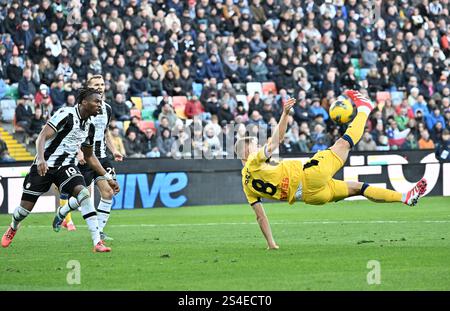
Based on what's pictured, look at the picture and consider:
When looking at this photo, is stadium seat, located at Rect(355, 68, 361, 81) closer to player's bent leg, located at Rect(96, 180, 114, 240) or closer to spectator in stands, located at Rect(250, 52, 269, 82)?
spectator in stands, located at Rect(250, 52, 269, 82)

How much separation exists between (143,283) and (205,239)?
203 inches

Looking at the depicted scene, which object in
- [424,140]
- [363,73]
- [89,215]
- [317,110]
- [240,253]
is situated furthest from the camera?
[363,73]

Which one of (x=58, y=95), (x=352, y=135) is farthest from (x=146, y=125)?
(x=352, y=135)

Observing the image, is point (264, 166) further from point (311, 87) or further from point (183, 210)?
point (311, 87)

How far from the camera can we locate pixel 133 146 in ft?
84.4

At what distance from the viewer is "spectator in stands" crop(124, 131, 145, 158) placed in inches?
1009

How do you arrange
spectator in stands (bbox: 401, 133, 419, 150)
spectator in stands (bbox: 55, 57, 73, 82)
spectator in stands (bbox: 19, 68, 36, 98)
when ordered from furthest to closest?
1. spectator in stands (bbox: 401, 133, 419, 150)
2. spectator in stands (bbox: 55, 57, 73, 82)
3. spectator in stands (bbox: 19, 68, 36, 98)

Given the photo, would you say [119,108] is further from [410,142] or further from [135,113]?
[410,142]

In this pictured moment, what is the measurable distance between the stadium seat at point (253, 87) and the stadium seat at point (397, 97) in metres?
4.09

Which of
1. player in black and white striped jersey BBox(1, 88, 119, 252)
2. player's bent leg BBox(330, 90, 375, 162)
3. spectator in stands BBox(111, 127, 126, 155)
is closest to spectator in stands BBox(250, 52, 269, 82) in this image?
spectator in stands BBox(111, 127, 126, 155)

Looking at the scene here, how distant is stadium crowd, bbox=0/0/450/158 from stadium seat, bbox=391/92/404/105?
0.03m

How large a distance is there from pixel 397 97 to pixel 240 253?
718 inches

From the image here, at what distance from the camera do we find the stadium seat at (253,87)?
29403mm

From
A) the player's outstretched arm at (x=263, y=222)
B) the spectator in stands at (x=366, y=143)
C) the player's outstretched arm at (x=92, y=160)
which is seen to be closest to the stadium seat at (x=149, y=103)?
the spectator in stands at (x=366, y=143)
